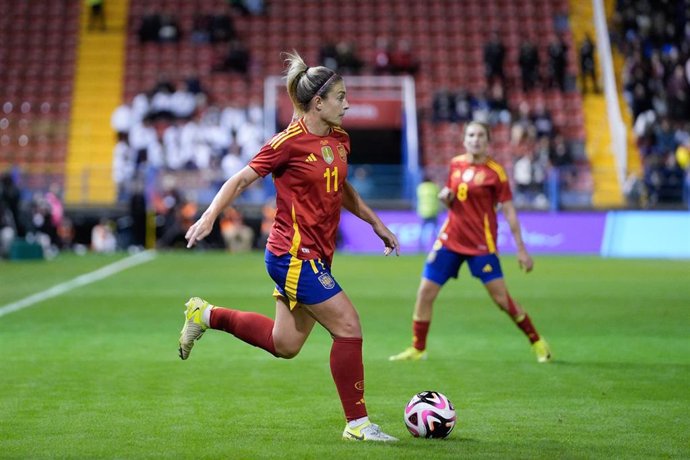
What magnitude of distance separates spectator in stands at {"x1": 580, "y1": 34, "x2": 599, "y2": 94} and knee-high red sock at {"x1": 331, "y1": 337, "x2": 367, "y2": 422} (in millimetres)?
29237

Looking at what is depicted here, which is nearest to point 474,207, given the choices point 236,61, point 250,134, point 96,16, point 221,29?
point 250,134

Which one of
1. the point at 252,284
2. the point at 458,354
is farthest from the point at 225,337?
the point at 252,284

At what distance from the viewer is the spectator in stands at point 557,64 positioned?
3462 centimetres

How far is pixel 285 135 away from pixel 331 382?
9.79 feet

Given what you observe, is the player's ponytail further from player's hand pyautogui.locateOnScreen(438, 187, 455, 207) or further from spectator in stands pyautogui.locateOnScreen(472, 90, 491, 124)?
spectator in stands pyautogui.locateOnScreen(472, 90, 491, 124)

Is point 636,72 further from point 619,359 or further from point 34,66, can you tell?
point 619,359

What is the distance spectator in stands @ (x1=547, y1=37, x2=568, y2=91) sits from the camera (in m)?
34.6

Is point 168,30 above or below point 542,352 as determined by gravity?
above

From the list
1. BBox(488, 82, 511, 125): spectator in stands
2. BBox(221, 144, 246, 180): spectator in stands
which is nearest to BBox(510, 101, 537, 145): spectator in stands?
BBox(488, 82, 511, 125): spectator in stands

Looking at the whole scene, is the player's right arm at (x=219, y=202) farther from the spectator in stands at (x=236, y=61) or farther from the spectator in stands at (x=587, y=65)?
the spectator in stands at (x=587, y=65)

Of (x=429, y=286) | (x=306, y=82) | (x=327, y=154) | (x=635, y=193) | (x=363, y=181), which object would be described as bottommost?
(x=635, y=193)

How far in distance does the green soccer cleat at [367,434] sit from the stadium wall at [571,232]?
2199cm

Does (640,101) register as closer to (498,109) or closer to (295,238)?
(498,109)

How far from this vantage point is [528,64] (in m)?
34.7
